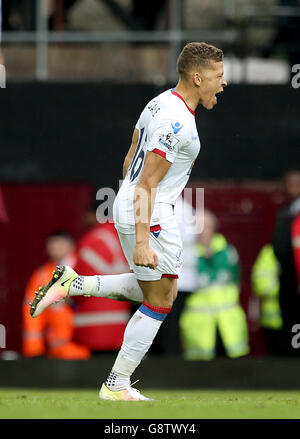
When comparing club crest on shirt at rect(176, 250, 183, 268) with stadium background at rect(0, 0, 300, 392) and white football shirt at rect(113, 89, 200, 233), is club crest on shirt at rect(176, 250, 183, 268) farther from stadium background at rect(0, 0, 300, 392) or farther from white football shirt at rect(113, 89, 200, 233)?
stadium background at rect(0, 0, 300, 392)

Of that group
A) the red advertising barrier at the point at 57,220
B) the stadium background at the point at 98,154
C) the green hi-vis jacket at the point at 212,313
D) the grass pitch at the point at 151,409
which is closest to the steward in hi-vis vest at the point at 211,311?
the green hi-vis jacket at the point at 212,313

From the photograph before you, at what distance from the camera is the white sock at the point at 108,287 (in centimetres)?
740

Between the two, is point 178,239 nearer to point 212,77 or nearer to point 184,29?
point 212,77

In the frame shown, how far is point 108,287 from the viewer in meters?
7.41

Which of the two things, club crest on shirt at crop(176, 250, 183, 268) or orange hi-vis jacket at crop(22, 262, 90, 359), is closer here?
club crest on shirt at crop(176, 250, 183, 268)

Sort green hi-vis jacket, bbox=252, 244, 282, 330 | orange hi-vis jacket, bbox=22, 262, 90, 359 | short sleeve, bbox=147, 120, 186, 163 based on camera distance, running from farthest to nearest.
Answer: green hi-vis jacket, bbox=252, 244, 282, 330
orange hi-vis jacket, bbox=22, 262, 90, 359
short sleeve, bbox=147, 120, 186, 163

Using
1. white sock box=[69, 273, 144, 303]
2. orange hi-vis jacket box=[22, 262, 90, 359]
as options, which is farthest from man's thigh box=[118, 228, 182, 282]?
orange hi-vis jacket box=[22, 262, 90, 359]

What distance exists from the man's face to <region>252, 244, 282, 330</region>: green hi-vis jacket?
497cm

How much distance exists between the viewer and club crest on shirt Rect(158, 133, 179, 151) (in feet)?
23.0

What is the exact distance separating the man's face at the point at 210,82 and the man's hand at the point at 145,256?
956 millimetres

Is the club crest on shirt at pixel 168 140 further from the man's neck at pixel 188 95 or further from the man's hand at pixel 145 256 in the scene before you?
the man's hand at pixel 145 256

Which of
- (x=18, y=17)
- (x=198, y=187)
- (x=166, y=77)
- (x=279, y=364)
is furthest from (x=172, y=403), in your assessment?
(x=18, y=17)

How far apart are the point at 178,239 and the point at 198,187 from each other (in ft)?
18.8

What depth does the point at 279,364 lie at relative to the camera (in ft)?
37.6
